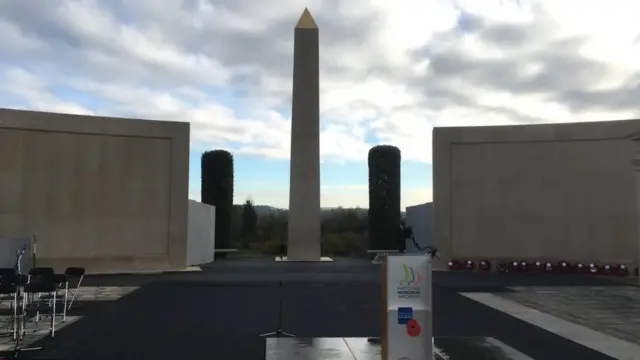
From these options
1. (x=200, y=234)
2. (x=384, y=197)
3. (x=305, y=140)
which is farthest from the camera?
(x=384, y=197)

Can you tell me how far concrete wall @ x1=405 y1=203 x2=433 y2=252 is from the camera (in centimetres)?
3092

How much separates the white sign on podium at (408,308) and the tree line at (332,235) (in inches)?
Answer: 1195

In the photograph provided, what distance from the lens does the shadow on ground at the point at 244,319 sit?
9094mm

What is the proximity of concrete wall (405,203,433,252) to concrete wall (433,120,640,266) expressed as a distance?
15.0ft

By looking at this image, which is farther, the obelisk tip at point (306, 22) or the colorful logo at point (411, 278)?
the obelisk tip at point (306, 22)

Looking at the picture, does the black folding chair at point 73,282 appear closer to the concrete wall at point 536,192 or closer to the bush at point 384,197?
the concrete wall at point 536,192

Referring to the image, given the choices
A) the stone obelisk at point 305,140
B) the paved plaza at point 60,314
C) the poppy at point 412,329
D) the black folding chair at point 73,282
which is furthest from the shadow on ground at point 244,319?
the stone obelisk at point 305,140

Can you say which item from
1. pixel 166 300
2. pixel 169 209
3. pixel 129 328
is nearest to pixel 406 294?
pixel 129 328

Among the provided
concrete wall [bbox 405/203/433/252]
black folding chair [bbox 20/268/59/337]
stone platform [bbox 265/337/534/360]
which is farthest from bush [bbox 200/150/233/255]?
stone platform [bbox 265/337/534/360]

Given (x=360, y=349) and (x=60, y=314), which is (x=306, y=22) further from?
(x=360, y=349)

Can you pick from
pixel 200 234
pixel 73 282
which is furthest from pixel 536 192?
pixel 73 282

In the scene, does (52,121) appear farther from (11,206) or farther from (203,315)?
(203,315)

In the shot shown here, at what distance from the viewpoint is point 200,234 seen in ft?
100

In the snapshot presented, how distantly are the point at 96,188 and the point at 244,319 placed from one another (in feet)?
44.8
